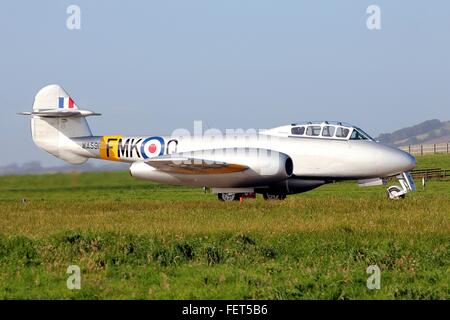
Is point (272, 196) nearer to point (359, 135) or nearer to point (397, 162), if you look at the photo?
point (359, 135)

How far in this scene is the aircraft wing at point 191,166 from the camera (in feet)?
105

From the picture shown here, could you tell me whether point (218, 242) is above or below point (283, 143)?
below

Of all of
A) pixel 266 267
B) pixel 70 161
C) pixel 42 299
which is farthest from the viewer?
pixel 70 161

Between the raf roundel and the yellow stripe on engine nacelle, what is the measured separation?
1577mm

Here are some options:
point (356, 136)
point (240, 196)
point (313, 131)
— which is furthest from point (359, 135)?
point (240, 196)

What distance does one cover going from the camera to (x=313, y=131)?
32.2 meters

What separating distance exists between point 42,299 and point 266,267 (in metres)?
4.34

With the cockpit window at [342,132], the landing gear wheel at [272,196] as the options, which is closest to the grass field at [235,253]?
the cockpit window at [342,132]

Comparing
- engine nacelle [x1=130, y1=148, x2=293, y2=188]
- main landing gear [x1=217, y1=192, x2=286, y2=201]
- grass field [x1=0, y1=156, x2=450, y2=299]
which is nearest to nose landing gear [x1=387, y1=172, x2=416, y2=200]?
grass field [x1=0, y1=156, x2=450, y2=299]

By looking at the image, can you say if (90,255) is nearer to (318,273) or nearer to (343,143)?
(318,273)

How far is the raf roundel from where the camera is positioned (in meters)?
35.4

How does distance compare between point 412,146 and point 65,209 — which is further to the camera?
point 412,146
